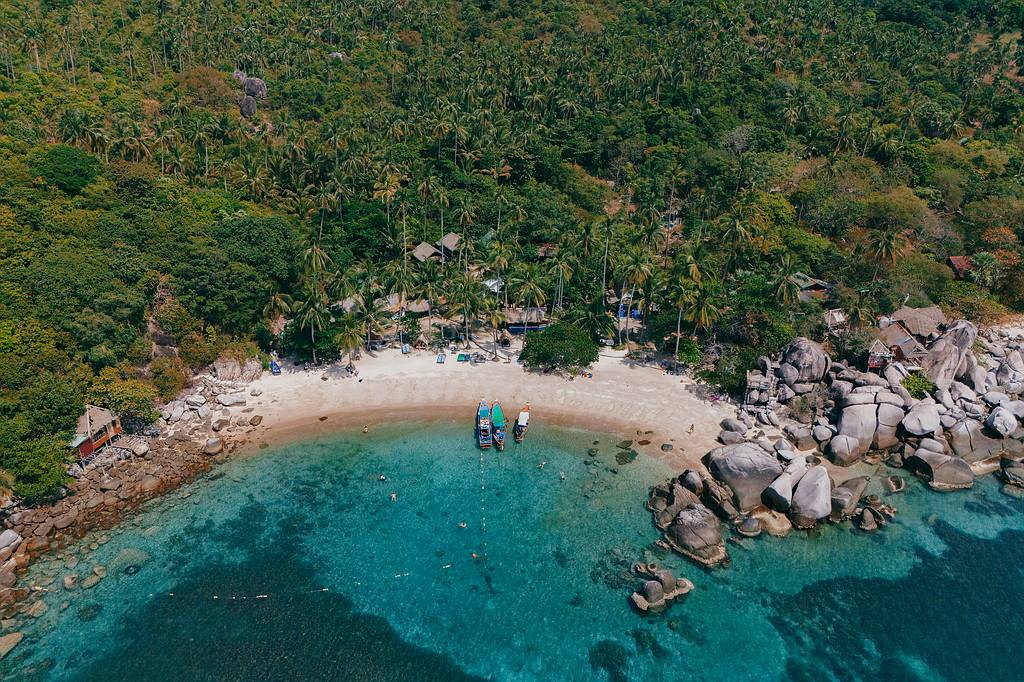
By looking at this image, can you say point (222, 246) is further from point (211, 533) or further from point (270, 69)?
point (270, 69)

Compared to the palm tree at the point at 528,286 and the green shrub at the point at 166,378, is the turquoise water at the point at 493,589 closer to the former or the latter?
the green shrub at the point at 166,378

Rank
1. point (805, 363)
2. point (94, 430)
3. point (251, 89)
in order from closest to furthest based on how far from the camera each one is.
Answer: point (94, 430)
point (805, 363)
point (251, 89)

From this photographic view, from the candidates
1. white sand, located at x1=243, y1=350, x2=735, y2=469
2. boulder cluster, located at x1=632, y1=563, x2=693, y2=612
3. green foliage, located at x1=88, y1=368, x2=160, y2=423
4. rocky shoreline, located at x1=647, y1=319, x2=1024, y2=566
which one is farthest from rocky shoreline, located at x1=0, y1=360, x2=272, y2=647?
rocky shoreline, located at x1=647, y1=319, x2=1024, y2=566

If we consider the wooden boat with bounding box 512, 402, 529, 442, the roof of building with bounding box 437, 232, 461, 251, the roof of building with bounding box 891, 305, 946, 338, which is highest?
the roof of building with bounding box 437, 232, 461, 251

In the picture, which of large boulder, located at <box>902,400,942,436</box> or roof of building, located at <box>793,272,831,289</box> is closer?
large boulder, located at <box>902,400,942,436</box>

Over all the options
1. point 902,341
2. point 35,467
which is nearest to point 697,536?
point 902,341

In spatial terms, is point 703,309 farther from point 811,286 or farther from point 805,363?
point 811,286

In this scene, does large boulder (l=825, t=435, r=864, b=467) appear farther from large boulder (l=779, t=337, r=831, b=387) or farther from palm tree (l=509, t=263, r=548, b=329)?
Answer: palm tree (l=509, t=263, r=548, b=329)
